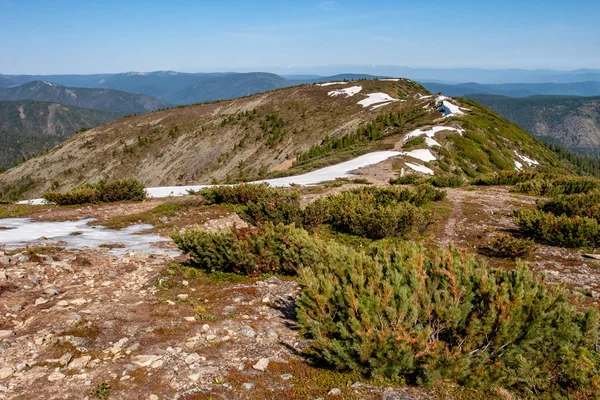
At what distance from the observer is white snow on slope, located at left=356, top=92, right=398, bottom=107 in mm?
67012

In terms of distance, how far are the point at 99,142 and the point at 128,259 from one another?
278ft

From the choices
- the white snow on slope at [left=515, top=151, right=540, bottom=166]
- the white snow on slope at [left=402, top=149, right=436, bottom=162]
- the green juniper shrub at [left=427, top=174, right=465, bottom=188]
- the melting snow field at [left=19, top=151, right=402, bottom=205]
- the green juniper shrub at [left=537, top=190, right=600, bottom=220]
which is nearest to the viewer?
the green juniper shrub at [left=537, top=190, right=600, bottom=220]

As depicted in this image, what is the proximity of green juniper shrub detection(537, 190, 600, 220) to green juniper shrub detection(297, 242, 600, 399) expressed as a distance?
8.58m

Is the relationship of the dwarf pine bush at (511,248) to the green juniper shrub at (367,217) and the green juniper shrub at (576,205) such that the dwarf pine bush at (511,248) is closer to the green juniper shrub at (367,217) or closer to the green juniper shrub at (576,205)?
the green juniper shrub at (367,217)

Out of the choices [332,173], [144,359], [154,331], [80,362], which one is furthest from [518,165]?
[80,362]

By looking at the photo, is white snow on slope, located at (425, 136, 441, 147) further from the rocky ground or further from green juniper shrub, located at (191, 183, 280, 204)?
the rocky ground

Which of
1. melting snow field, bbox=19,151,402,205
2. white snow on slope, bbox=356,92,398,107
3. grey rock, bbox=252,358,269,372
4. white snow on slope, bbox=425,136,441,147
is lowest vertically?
melting snow field, bbox=19,151,402,205

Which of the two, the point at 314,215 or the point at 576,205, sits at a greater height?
the point at 576,205

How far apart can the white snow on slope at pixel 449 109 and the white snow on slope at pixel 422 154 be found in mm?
17439

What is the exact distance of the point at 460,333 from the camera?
446 centimetres

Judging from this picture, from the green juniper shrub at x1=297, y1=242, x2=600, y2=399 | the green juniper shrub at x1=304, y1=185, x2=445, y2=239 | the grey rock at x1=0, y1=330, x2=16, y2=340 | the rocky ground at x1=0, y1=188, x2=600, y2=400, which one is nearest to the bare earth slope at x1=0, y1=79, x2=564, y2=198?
the green juniper shrub at x1=304, y1=185, x2=445, y2=239

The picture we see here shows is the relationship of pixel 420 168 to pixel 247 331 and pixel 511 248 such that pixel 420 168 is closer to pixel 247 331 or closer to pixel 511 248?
pixel 511 248

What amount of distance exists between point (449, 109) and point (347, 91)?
30.8 meters

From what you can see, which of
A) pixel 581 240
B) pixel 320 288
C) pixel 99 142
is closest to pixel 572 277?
pixel 581 240
